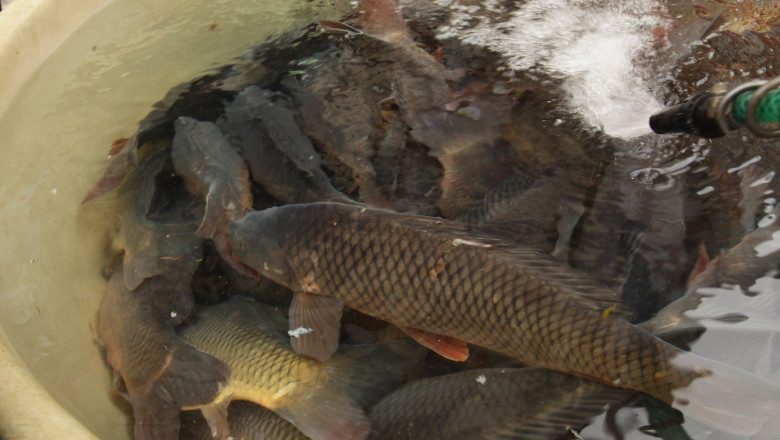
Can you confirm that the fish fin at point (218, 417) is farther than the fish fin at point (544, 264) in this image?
Yes

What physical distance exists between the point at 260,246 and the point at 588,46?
59.1 inches

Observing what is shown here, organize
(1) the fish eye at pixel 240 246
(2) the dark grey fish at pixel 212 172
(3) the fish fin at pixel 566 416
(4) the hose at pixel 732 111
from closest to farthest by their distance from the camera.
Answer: (4) the hose at pixel 732 111 → (3) the fish fin at pixel 566 416 → (1) the fish eye at pixel 240 246 → (2) the dark grey fish at pixel 212 172

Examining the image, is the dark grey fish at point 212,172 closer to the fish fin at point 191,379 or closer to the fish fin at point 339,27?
the fish fin at point 191,379

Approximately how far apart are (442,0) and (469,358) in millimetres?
1715

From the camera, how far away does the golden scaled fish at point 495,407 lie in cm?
143

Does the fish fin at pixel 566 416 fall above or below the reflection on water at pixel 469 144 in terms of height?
below

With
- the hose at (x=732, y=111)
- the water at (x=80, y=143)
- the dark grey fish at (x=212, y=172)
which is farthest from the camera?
the dark grey fish at (x=212, y=172)

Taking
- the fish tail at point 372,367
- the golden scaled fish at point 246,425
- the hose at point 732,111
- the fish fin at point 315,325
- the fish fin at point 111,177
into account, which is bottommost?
the golden scaled fish at point 246,425

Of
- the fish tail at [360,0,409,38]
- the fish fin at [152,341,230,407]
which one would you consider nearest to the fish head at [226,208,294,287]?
the fish fin at [152,341,230,407]

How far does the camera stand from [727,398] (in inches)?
52.1

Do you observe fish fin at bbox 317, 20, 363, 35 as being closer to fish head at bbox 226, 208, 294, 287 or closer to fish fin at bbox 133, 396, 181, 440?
fish head at bbox 226, 208, 294, 287

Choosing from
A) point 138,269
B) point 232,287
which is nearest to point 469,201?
point 232,287

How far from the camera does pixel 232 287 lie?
6.61 ft

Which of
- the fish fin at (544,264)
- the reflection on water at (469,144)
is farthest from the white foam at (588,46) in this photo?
the fish fin at (544,264)
